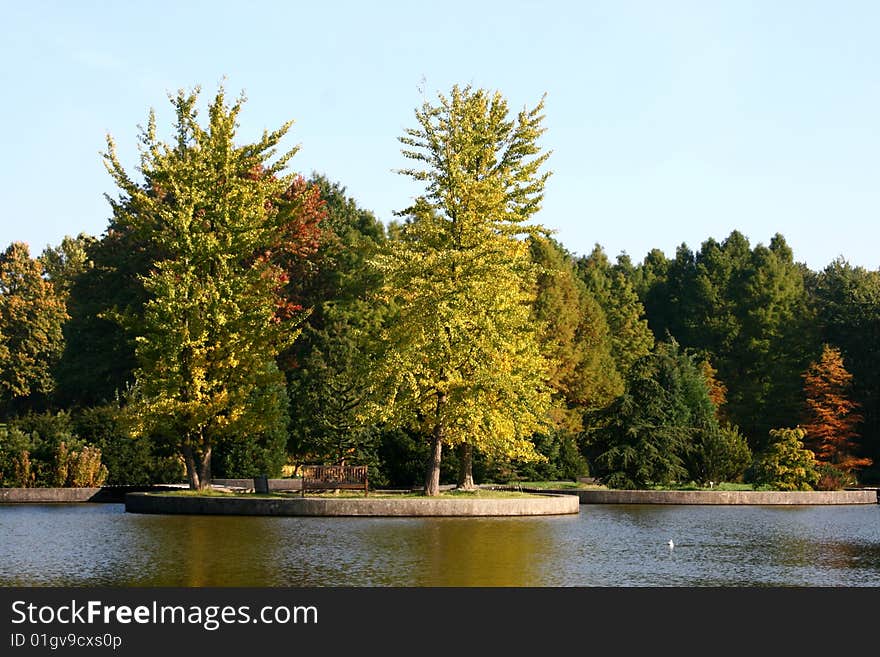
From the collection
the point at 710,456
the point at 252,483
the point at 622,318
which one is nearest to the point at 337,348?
the point at 252,483

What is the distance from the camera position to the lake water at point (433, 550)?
787 inches

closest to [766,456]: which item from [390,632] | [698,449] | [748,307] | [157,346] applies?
[698,449]

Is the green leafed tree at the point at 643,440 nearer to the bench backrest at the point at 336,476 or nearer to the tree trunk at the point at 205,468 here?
the bench backrest at the point at 336,476

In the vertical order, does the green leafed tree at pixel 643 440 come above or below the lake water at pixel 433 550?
above

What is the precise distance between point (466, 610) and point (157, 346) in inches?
990

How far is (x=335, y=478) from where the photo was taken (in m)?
39.2

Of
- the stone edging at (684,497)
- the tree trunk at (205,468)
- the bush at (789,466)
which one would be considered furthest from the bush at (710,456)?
→ the tree trunk at (205,468)

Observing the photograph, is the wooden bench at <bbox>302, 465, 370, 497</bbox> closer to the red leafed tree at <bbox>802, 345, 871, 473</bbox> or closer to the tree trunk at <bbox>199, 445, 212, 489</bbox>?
the tree trunk at <bbox>199, 445, 212, 489</bbox>

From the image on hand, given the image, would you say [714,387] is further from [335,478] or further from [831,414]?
[335,478]

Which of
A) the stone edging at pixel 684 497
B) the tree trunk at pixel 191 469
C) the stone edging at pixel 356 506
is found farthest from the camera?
the stone edging at pixel 684 497

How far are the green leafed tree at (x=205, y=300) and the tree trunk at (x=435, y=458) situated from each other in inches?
218

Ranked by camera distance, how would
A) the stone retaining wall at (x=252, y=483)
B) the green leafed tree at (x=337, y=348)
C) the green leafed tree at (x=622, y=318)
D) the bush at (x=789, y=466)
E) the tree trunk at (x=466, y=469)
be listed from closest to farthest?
the tree trunk at (x=466, y=469), the stone retaining wall at (x=252, y=483), the green leafed tree at (x=337, y=348), the bush at (x=789, y=466), the green leafed tree at (x=622, y=318)

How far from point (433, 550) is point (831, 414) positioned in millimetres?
47176

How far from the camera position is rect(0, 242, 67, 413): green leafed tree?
87.1 meters
